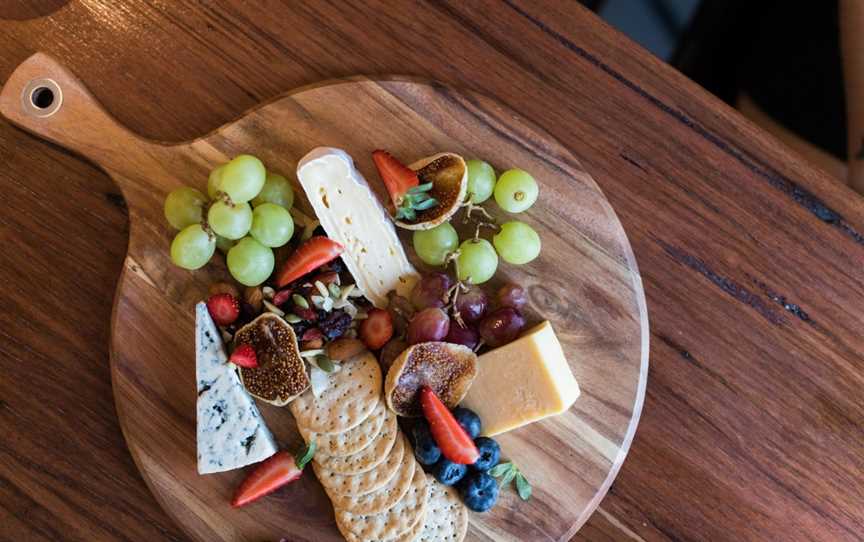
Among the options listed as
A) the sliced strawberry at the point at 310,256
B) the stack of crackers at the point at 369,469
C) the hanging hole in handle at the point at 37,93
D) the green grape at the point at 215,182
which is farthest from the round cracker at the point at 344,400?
the hanging hole in handle at the point at 37,93

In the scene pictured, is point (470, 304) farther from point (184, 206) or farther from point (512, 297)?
point (184, 206)

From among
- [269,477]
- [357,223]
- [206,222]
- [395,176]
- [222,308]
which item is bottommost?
[269,477]

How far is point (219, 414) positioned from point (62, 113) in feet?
2.22

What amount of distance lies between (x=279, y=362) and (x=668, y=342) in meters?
0.78

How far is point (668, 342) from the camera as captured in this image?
1.58 meters

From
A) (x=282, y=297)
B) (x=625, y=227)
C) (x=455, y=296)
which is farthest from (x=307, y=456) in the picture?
(x=625, y=227)

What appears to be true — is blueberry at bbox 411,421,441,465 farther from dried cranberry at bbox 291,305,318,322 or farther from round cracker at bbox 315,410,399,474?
dried cranberry at bbox 291,305,318,322

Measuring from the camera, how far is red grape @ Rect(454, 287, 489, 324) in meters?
1.50

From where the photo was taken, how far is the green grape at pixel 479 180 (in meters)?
1.48

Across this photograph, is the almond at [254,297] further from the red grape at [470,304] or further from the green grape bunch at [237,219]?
the red grape at [470,304]

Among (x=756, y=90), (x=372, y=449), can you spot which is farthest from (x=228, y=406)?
(x=756, y=90)

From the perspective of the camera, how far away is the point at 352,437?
4.91 ft

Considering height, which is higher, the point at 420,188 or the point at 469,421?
the point at 420,188

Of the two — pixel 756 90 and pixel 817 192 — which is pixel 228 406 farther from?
pixel 756 90
